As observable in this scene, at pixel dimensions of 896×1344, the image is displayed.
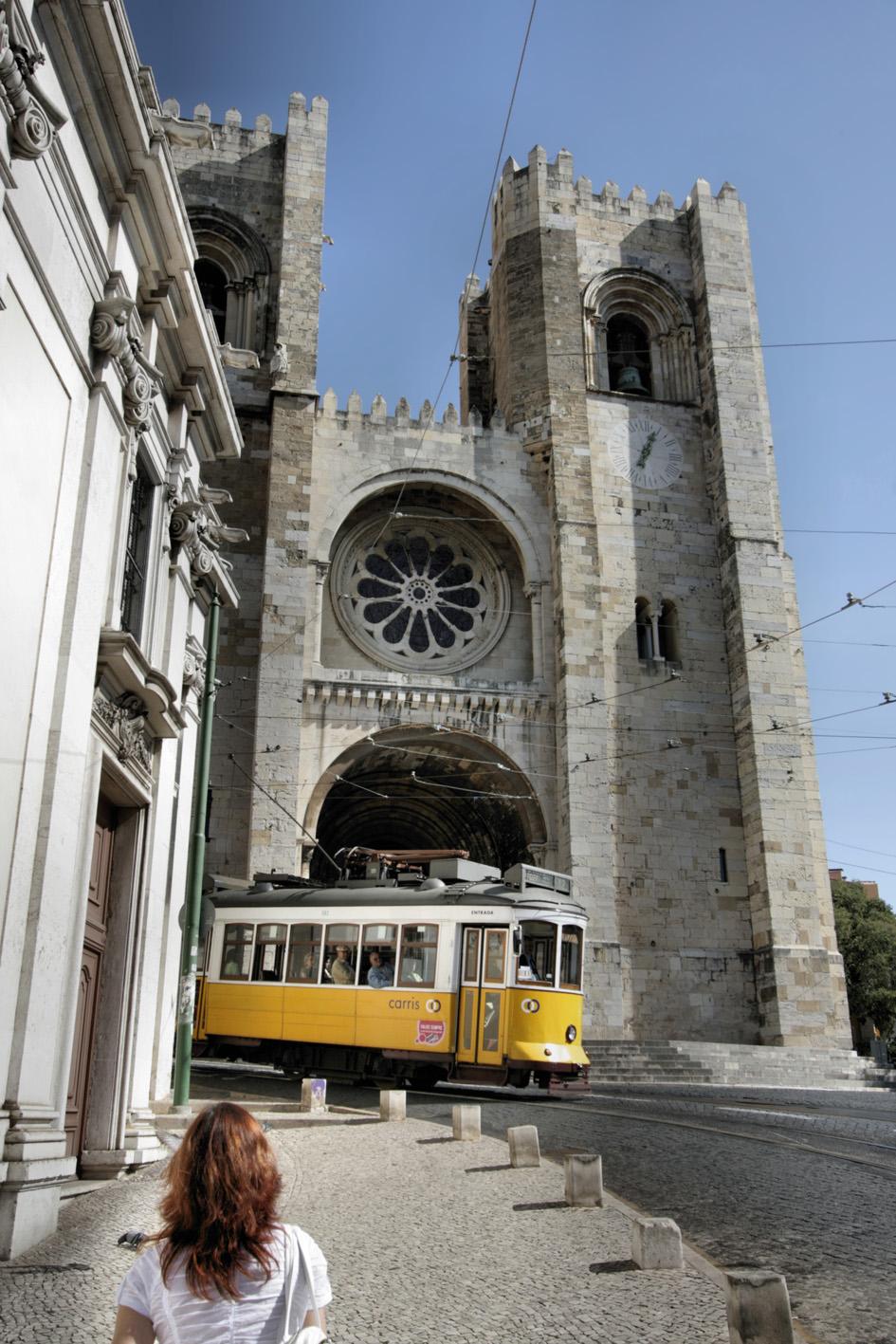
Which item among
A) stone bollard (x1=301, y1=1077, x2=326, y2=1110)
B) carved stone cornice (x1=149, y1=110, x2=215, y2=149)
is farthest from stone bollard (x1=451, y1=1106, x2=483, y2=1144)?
carved stone cornice (x1=149, y1=110, x2=215, y2=149)

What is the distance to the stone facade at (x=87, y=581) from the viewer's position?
607cm

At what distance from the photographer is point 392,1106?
10773 millimetres

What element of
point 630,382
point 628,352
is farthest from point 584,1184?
point 628,352

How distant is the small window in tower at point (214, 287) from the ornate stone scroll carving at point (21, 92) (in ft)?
69.1

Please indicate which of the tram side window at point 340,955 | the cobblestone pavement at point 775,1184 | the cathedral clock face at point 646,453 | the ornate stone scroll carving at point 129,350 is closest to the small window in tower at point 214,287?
the cathedral clock face at point 646,453

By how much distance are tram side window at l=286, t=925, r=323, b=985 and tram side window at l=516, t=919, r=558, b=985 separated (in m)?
2.70

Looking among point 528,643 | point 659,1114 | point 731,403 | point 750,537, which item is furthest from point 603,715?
point 659,1114

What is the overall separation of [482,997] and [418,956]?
0.93 m

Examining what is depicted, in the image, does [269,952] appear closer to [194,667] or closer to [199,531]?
[194,667]

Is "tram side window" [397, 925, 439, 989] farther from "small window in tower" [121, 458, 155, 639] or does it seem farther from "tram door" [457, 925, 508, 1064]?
"small window in tower" [121, 458, 155, 639]

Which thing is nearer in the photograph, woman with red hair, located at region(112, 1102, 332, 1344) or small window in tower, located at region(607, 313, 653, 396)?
woman with red hair, located at region(112, 1102, 332, 1344)

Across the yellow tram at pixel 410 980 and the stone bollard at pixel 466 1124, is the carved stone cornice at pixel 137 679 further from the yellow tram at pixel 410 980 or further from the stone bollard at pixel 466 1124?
the yellow tram at pixel 410 980

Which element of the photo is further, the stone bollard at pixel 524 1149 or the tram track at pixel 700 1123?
the tram track at pixel 700 1123

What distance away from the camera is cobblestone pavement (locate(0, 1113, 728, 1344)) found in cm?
427
